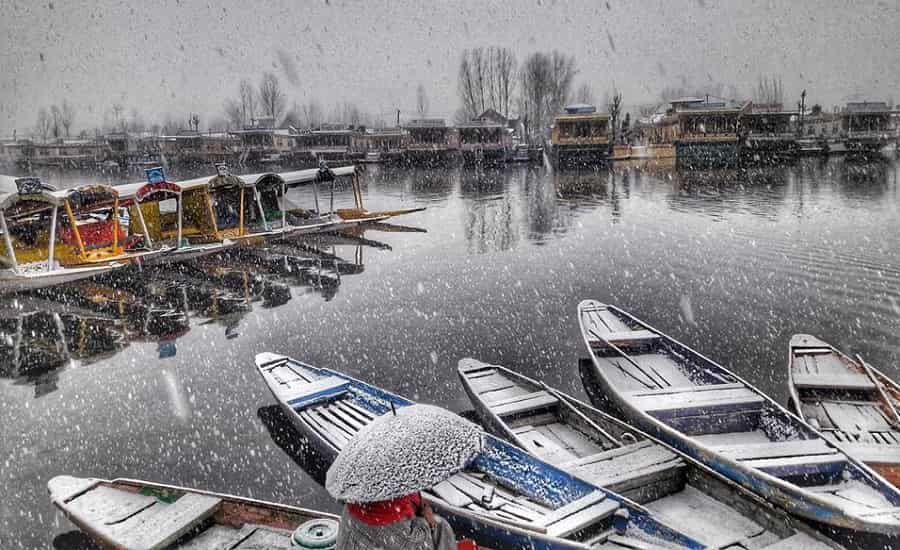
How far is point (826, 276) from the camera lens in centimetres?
1330

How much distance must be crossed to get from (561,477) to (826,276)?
11.7 m

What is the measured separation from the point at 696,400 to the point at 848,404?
1.95 m

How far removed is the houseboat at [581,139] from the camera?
2151 inches

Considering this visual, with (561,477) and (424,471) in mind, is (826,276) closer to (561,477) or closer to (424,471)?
(561,477)

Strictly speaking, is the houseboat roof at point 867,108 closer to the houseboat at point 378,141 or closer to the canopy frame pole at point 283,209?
the houseboat at point 378,141

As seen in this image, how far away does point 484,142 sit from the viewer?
208 feet

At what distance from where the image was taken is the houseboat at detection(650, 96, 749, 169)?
49.5 m

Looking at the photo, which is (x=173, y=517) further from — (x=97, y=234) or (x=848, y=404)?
(x=97, y=234)

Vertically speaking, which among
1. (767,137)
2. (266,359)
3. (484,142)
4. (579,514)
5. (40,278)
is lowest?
(579,514)

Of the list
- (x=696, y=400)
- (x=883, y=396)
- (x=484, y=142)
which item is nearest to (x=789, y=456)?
(x=696, y=400)

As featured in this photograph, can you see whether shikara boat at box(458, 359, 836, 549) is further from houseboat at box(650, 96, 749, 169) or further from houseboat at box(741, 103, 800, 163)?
houseboat at box(741, 103, 800, 163)

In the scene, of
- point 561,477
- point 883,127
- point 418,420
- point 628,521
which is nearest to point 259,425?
point 561,477

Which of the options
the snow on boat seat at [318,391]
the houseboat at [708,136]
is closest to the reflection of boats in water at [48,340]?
the snow on boat seat at [318,391]

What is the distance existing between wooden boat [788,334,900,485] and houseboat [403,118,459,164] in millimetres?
57760
